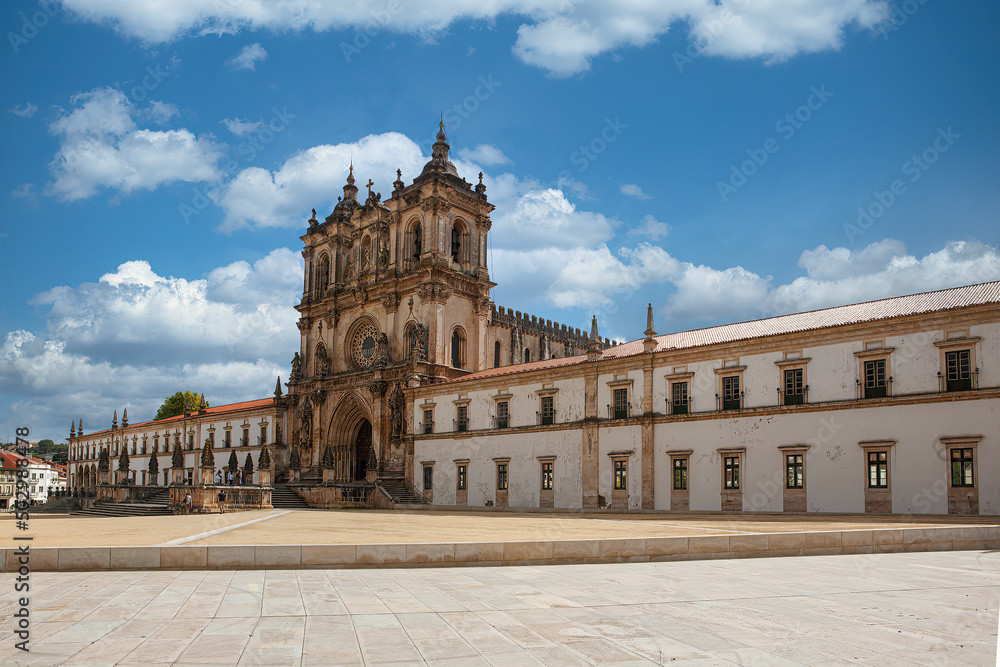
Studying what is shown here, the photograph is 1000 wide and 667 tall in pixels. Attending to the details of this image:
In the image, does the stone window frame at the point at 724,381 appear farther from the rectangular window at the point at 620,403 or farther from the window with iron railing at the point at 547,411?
the window with iron railing at the point at 547,411

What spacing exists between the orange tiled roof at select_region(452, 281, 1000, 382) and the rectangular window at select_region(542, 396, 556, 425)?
185 cm

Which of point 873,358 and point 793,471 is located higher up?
point 873,358

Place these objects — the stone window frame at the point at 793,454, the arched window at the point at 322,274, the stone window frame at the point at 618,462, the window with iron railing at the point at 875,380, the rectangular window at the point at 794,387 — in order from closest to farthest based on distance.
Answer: the window with iron railing at the point at 875,380, the stone window frame at the point at 793,454, the rectangular window at the point at 794,387, the stone window frame at the point at 618,462, the arched window at the point at 322,274

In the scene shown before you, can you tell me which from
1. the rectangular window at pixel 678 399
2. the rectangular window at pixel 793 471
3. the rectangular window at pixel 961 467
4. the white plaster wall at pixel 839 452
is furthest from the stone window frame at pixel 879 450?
the rectangular window at pixel 678 399

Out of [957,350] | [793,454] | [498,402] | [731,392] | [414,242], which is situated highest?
[414,242]

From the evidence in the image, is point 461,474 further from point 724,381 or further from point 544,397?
point 724,381

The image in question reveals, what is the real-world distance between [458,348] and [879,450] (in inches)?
1278

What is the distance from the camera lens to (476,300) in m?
57.2

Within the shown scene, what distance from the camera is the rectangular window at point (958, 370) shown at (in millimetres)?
27641

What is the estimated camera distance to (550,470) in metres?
41.4

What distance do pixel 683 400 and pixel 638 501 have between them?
5469 mm

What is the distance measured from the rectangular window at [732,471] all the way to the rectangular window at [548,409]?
35.7ft

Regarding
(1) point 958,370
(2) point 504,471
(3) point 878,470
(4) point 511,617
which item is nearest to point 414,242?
(2) point 504,471

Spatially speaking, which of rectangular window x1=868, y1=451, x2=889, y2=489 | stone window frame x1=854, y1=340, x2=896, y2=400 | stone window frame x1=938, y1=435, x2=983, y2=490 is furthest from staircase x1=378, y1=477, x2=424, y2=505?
stone window frame x1=938, y1=435, x2=983, y2=490
